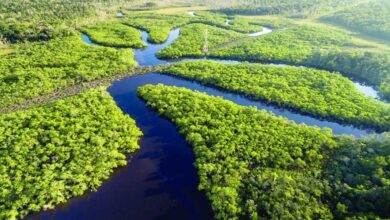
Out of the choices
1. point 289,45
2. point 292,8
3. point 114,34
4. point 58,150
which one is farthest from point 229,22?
point 58,150

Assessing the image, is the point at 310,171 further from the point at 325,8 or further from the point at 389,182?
the point at 325,8

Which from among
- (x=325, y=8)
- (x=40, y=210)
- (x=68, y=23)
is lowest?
(x=40, y=210)

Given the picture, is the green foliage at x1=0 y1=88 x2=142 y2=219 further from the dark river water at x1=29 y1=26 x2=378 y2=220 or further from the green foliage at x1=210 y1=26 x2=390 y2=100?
the green foliage at x1=210 y1=26 x2=390 y2=100

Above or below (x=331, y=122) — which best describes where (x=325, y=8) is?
above

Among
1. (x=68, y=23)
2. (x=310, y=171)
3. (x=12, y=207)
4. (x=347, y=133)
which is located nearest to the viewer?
(x=12, y=207)

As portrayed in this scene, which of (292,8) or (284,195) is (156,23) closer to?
(292,8)

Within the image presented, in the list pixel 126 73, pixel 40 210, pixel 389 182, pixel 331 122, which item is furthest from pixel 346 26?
pixel 40 210

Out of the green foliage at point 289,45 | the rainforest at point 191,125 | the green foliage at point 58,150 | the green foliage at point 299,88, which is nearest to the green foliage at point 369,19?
the rainforest at point 191,125
